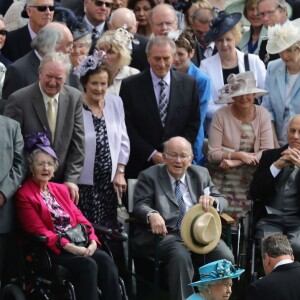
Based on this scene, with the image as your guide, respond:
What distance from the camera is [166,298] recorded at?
11.7 m

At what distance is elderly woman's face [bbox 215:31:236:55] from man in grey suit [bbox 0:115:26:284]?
325 centimetres

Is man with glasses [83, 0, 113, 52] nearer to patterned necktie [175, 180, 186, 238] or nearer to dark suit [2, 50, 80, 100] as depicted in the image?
dark suit [2, 50, 80, 100]

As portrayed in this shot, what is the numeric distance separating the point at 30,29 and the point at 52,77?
1749mm

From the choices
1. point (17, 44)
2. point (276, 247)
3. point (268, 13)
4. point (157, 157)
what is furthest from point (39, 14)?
point (276, 247)

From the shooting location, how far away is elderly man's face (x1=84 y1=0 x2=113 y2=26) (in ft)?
44.1

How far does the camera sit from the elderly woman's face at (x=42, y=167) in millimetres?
10898

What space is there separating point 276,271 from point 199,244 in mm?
1975

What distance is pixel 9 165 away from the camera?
10.9 m

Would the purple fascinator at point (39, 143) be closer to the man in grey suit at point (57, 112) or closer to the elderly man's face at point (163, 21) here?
the man in grey suit at point (57, 112)

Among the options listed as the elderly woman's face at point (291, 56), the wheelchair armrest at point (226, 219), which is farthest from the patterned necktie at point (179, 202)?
the elderly woman's face at point (291, 56)

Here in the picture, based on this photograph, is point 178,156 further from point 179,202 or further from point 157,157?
point 157,157

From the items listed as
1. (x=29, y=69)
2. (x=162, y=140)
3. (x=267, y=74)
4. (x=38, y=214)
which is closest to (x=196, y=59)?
(x=267, y=74)

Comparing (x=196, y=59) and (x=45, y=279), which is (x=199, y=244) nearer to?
(x=45, y=279)

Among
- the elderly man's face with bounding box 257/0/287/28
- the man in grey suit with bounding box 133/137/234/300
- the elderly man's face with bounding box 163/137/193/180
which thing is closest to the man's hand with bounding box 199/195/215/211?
the man in grey suit with bounding box 133/137/234/300
